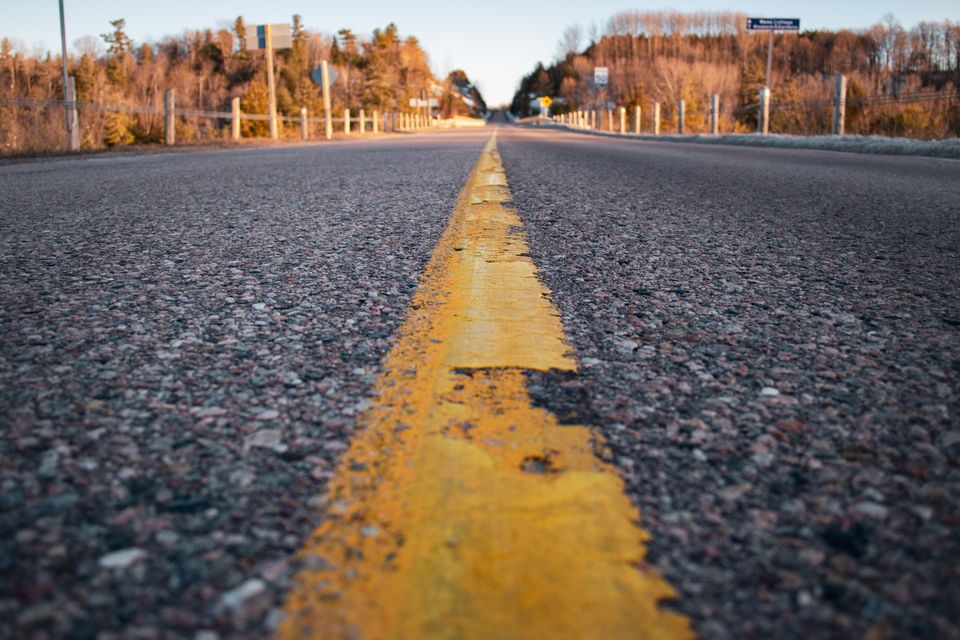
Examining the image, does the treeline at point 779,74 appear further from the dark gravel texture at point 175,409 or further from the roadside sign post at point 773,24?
the dark gravel texture at point 175,409

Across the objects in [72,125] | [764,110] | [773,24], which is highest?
[773,24]

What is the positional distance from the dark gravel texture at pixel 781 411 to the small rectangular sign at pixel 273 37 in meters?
22.2

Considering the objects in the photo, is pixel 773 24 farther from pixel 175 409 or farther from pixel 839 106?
pixel 175 409

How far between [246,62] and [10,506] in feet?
294

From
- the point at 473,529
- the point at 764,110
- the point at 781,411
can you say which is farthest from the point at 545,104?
the point at 473,529

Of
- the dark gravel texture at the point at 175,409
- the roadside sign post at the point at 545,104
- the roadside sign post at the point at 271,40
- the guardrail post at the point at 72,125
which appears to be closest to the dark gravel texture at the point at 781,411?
the dark gravel texture at the point at 175,409

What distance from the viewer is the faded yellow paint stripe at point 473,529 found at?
29.8 inches

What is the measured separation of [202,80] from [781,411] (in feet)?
260

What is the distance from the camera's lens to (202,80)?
235ft

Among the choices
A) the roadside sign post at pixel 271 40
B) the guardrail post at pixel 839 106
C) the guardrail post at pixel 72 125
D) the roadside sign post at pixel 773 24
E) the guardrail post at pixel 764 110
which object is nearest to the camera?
the guardrail post at pixel 72 125

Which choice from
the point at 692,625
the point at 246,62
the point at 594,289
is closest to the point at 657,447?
the point at 692,625

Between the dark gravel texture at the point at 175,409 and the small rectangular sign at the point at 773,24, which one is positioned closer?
the dark gravel texture at the point at 175,409

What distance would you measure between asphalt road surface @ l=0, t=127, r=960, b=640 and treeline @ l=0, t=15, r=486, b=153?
13536 mm

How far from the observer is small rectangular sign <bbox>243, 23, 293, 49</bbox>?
22703mm
